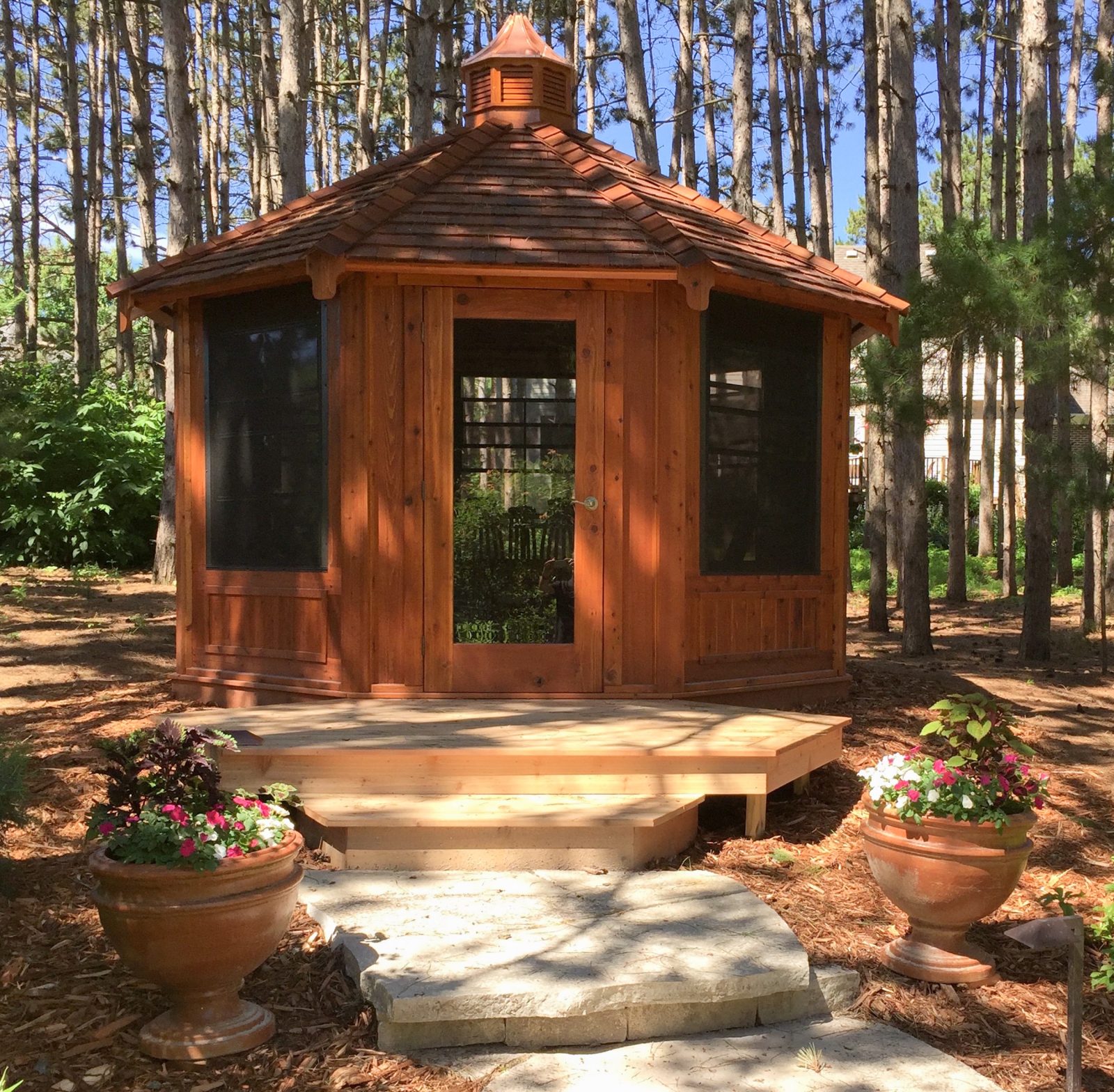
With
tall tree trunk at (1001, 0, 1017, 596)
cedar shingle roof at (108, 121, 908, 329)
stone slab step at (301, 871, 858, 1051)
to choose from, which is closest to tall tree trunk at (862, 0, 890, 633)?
tall tree trunk at (1001, 0, 1017, 596)

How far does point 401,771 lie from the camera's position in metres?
5.52

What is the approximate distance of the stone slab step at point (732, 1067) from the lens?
3.53 m

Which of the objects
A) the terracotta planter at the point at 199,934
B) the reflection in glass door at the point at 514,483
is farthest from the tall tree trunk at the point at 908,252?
the terracotta planter at the point at 199,934

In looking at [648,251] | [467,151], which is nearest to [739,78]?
[467,151]

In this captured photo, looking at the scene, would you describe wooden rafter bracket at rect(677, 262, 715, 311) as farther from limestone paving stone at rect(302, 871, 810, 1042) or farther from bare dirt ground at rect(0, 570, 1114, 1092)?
limestone paving stone at rect(302, 871, 810, 1042)

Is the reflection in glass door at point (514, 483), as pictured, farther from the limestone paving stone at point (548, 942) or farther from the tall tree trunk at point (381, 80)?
the tall tree trunk at point (381, 80)

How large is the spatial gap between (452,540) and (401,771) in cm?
220

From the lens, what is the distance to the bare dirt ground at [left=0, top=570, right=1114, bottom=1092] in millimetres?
3672

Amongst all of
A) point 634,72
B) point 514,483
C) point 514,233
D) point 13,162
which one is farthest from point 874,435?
point 13,162

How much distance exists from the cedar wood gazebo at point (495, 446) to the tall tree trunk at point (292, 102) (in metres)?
6.73

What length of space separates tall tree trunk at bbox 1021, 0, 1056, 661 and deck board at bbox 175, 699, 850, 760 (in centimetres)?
538

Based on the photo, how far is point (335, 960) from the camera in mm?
4289

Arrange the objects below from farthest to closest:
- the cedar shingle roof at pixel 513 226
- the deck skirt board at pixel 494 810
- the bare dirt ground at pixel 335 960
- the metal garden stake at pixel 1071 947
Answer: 1. the cedar shingle roof at pixel 513 226
2. the deck skirt board at pixel 494 810
3. the bare dirt ground at pixel 335 960
4. the metal garden stake at pixel 1071 947

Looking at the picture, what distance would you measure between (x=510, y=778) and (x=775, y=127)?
20315mm
